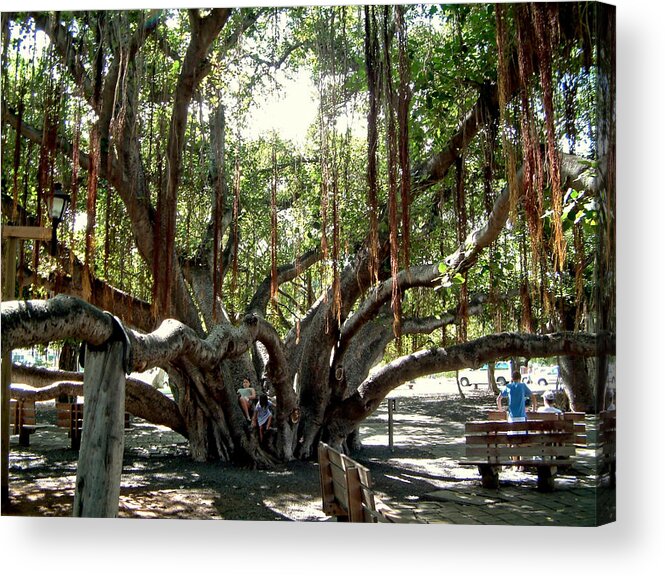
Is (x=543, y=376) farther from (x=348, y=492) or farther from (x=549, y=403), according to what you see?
(x=348, y=492)

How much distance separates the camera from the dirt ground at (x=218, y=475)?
399 cm

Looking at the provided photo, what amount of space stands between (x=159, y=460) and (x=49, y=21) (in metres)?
3.07

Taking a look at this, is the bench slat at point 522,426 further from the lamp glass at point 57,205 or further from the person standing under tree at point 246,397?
the lamp glass at point 57,205

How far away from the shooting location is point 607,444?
3164 mm

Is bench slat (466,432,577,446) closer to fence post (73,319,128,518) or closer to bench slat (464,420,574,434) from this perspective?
bench slat (464,420,574,434)

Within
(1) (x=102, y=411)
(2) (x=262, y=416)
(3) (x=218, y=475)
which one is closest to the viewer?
(1) (x=102, y=411)

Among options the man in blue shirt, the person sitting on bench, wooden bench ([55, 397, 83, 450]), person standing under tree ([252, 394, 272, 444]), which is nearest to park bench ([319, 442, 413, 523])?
the man in blue shirt

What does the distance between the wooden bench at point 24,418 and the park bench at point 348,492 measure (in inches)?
81.5

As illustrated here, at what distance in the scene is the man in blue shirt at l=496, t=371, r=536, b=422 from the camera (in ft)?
15.5

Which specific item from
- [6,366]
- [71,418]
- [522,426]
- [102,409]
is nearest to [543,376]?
[522,426]

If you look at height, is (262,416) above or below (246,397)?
below

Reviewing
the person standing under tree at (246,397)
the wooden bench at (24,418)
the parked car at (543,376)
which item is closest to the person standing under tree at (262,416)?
the person standing under tree at (246,397)

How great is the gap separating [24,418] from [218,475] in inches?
54.6

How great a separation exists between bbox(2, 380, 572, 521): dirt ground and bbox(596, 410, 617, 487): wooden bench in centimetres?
136
